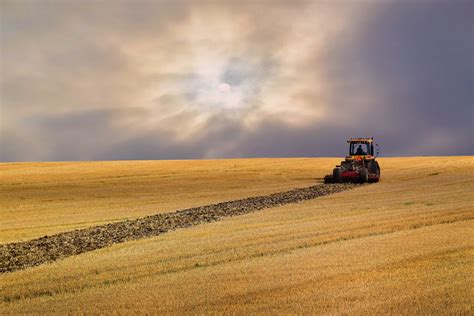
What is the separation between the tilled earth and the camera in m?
17.0

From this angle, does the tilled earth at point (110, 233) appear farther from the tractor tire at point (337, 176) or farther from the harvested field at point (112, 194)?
the tractor tire at point (337, 176)

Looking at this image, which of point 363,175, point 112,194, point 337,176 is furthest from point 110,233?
point 363,175

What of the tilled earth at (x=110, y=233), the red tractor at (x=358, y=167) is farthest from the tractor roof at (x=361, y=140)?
the tilled earth at (x=110, y=233)

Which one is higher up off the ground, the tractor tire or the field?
the tractor tire

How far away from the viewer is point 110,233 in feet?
69.7

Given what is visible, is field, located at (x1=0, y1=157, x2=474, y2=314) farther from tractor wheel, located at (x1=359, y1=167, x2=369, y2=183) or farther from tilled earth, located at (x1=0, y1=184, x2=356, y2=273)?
tractor wheel, located at (x1=359, y1=167, x2=369, y2=183)

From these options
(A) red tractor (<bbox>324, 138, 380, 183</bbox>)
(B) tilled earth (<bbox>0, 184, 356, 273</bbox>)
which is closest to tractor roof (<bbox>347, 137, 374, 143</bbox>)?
(A) red tractor (<bbox>324, 138, 380, 183</bbox>)

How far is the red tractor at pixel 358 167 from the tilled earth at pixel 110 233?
12202 mm

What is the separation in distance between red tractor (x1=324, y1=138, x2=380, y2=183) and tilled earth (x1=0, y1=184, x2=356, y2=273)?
12202mm

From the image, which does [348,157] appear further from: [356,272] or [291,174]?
[356,272]

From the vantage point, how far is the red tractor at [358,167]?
44219 mm

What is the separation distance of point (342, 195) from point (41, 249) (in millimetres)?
20059

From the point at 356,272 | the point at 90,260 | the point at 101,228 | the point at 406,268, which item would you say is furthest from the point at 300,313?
the point at 101,228

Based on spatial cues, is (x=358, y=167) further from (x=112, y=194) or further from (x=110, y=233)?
(x=110, y=233)
